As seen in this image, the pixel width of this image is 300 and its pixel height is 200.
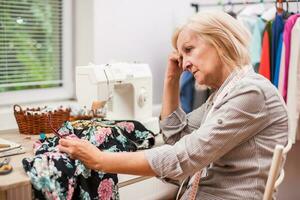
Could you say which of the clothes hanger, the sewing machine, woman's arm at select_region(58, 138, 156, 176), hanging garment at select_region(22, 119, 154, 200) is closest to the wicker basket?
the sewing machine

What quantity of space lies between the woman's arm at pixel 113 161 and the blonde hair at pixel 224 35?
39 centimetres

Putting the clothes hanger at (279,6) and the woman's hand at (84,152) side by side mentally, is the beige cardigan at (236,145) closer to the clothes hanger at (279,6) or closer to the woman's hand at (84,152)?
the woman's hand at (84,152)

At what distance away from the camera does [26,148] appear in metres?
1.62

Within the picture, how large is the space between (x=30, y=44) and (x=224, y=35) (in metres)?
1.47

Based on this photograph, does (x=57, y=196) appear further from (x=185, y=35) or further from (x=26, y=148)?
(x=185, y=35)

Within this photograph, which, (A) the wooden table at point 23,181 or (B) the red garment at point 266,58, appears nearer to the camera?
(A) the wooden table at point 23,181

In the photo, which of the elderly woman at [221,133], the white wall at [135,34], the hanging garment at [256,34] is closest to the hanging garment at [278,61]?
the hanging garment at [256,34]

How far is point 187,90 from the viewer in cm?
281

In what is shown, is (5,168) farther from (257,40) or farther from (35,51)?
(257,40)

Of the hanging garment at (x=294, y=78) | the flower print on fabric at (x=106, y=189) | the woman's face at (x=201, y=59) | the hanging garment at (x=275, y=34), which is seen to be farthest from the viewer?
the hanging garment at (x=275, y=34)

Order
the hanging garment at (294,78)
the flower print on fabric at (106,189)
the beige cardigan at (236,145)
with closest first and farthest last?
the beige cardigan at (236,145), the flower print on fabric at (106,189), the hanging garment at (294,78)

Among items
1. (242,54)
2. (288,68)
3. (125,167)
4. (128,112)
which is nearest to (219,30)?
(242,54)

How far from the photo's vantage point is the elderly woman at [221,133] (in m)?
1.17

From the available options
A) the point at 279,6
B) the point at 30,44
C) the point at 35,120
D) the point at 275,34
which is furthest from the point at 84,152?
the point at 279,6
